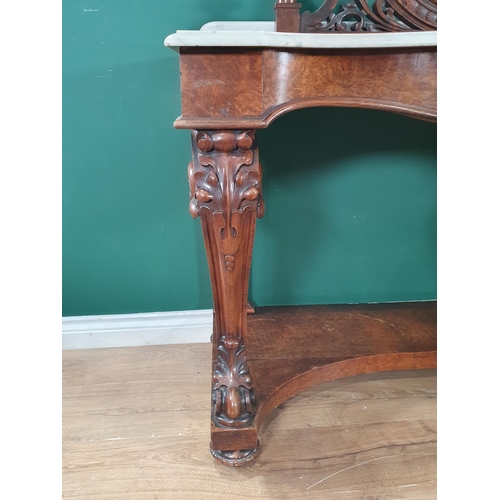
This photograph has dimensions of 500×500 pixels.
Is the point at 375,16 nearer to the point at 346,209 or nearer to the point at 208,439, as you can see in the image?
the point at 346,209

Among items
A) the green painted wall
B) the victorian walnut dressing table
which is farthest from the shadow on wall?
the victorian walnut dressing table

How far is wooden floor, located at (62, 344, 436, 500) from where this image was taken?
0.79 m

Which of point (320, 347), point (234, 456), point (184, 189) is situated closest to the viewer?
point (234, 456)

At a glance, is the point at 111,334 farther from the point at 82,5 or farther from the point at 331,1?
the point at 331,1

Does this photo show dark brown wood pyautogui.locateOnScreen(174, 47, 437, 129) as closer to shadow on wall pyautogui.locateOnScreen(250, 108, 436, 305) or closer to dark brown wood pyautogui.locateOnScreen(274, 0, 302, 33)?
dark brown wood pyautogui.locateOnScreen(274, 0, 302, 33)

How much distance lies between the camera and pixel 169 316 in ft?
4.27

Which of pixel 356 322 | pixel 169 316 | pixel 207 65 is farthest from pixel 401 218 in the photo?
pixel 207 65

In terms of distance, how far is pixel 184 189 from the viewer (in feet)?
4.06

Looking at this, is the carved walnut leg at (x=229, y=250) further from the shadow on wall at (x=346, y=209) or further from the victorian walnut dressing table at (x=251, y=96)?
the shadow on wall at (x=346, y=209)

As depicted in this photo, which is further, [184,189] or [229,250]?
[184,189]

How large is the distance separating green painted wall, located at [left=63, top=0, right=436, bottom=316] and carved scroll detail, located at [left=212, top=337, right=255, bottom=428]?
0.45 m

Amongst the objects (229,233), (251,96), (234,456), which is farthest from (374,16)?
(234,456)

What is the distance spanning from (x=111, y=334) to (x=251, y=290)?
1.22 feet

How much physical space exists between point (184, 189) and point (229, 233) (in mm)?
498
